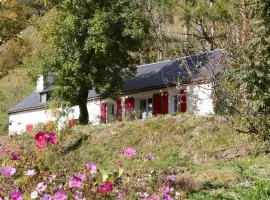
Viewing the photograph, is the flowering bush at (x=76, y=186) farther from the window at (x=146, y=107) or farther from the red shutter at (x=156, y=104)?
the window at (x=146, y=107)

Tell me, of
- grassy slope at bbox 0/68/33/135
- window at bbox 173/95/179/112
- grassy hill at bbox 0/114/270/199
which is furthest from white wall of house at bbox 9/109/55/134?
grassy hill at bbox 0/114/270/199

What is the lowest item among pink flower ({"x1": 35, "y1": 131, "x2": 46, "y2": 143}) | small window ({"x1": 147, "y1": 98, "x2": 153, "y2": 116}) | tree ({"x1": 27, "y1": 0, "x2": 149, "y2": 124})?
pink flower ({"x1": 35, "y1": 131, "x2": 46, "y2": 143})

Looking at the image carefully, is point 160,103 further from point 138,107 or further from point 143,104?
point 138,107

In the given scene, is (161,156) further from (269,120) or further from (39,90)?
(39,90)

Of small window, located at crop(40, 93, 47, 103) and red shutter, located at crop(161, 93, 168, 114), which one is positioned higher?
small window, located at crop(40, 93, 47, 103)

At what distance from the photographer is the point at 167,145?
2120cm

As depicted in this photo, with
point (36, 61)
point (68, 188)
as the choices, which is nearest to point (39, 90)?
point (36, 61)

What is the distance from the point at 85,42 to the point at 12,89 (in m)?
33.8

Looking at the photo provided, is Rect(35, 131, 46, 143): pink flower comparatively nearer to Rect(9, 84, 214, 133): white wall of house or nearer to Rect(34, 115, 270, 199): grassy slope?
Rect(34, 115, 270, 199): grassy slope

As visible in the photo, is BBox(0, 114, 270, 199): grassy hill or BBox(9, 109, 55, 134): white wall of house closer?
BBox(0, 114, 270, 199): grassy hill

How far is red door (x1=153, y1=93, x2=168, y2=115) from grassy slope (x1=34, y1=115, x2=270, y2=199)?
12016 millimetres

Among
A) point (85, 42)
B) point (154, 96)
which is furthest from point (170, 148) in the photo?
point (154, 96)

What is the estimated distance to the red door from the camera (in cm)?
3741

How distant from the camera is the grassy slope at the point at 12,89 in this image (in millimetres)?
57412
